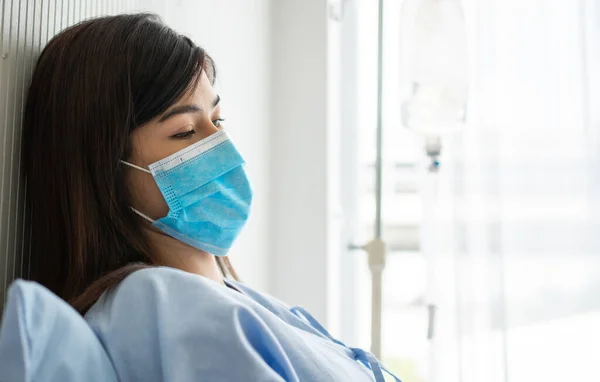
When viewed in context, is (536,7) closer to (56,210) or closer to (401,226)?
(401,226)

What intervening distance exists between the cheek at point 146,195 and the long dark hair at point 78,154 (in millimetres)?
38

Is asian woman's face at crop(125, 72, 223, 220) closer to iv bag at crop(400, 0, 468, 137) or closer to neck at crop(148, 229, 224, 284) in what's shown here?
neck at crop(148, 229, 224, 284)

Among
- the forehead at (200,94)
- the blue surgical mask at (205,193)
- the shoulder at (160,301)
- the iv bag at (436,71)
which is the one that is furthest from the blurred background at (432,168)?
the shoulder at (160,301)

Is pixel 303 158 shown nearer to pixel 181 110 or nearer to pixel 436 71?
pixel 436 71

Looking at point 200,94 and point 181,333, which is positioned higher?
point 200,94

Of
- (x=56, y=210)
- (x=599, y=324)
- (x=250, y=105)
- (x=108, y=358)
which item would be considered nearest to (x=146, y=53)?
(x=56, y=210)

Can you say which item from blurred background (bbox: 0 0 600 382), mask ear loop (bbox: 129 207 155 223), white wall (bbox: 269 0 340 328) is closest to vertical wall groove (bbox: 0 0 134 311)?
mask ear loop (bbox: 129 207 155 223)

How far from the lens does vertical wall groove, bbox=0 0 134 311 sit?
815 mm

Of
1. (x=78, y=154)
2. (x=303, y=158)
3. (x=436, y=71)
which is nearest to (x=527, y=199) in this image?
(x=436, y=71)

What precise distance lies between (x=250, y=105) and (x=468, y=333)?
926 millimetres

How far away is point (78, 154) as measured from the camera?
896 millimetres

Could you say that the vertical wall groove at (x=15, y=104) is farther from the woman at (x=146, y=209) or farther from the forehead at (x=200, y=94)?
the forehead at (x=200, y=94)

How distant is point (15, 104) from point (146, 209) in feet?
0.77

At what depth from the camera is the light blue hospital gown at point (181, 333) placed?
728 mm
